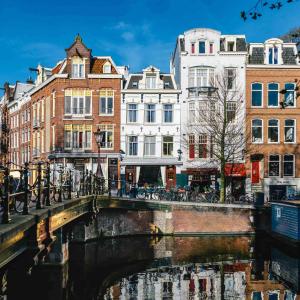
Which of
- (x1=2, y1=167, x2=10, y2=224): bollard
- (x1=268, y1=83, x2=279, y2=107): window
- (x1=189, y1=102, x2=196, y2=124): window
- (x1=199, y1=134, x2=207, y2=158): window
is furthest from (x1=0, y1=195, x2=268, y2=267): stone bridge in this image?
(x1=2, y1=167, x2=10, y2=224): bollard

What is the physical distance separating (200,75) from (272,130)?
714 cm

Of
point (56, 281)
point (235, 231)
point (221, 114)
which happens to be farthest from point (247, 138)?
point (56, 281)

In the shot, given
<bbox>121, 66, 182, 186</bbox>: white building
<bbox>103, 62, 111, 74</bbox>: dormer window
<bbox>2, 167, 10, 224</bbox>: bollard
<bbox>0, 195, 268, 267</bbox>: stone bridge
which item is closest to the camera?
<bbox>2, 167, 10, 224</bbox>: bollard

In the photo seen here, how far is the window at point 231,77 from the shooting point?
3716 centimetres

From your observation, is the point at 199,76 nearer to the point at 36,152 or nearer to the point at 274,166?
the point at 274,166

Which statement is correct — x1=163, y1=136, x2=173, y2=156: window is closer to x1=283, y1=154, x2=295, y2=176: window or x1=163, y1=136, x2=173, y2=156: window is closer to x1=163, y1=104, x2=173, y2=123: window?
x1=163, y1=104, x2=173, y2=123: window

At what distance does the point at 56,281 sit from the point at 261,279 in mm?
8825

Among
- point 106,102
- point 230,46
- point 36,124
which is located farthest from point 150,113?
point 36,124

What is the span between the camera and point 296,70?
1490 inches

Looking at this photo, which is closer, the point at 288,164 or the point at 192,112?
the point at 288,164

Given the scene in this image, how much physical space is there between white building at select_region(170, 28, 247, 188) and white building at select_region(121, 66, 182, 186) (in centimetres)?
74

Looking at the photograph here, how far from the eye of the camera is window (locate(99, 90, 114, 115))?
3744cm

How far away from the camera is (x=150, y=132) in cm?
3728

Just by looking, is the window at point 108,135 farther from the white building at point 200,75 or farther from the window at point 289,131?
the window at point 289,131
